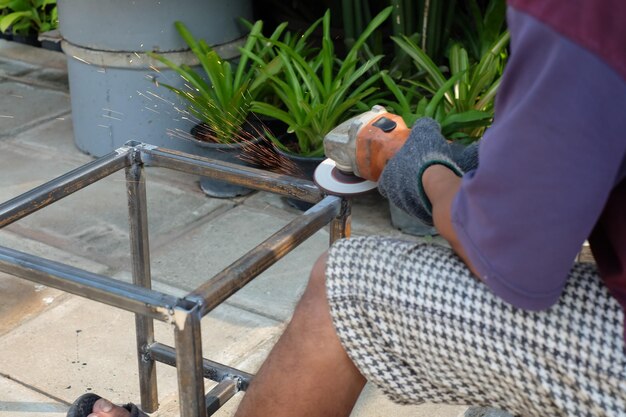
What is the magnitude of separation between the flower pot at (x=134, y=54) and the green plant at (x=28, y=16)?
1.48 m

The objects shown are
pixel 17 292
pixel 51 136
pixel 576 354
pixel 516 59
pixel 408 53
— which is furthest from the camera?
pixel 51 136

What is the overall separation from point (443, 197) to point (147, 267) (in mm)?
969

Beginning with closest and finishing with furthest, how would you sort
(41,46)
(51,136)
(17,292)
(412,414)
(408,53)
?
(412,414) → (17,292) → (408,53) → (51,136) → (41,46)

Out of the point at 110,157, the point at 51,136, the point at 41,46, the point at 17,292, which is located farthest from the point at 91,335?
the point at 41,46

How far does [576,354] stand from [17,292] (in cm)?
211

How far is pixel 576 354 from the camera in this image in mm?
1324

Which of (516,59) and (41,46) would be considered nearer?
(516,59)

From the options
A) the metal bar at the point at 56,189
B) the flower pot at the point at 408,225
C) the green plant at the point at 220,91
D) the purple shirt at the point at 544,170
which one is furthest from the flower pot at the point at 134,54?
the purple shirt at the point at 544,170

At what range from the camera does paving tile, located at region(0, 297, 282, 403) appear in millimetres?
2547

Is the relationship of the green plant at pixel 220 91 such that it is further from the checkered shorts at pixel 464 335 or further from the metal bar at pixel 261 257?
the checkered shorts at pixel 464 335

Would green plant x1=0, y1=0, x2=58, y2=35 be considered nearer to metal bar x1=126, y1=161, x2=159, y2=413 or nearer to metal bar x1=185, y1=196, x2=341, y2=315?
metal bar x1=126, y1=161, x2=159, y2=413

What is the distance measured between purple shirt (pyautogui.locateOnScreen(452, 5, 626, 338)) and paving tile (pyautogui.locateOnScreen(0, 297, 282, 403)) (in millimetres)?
1448

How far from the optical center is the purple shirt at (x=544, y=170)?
112cm

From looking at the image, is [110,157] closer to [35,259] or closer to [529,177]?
[35,259]
